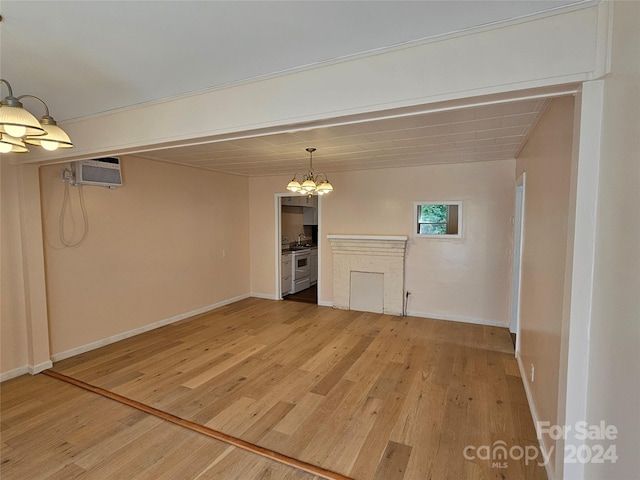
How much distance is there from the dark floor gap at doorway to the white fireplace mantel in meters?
0.76

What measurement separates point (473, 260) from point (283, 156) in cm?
328

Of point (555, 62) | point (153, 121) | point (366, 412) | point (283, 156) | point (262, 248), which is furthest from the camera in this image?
point (262, 248)

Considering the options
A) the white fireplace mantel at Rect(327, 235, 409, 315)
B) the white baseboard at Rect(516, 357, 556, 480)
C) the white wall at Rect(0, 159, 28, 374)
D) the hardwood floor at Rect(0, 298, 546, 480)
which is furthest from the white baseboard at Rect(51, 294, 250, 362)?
the white baseboard at Rect(516, 357, 556, 480)

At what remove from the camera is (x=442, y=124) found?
2930 millimetres

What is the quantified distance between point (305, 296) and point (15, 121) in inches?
227

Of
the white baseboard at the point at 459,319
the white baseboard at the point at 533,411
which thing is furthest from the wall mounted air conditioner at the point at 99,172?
the white baseboard at the point at 533,411

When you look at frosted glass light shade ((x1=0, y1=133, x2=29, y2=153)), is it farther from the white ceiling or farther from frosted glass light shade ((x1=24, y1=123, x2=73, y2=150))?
the white ceiling

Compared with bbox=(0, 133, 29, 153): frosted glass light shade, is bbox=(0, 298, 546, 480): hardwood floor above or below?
below

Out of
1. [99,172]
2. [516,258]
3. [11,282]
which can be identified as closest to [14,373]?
[11,282]

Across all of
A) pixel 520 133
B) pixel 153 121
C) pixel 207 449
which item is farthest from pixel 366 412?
pixel 520 133

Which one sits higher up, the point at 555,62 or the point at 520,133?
the point at 520,133

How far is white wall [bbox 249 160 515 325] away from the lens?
4734mm

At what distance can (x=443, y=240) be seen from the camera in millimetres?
5074

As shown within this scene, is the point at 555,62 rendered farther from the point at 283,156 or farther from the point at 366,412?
the point at 283,156
